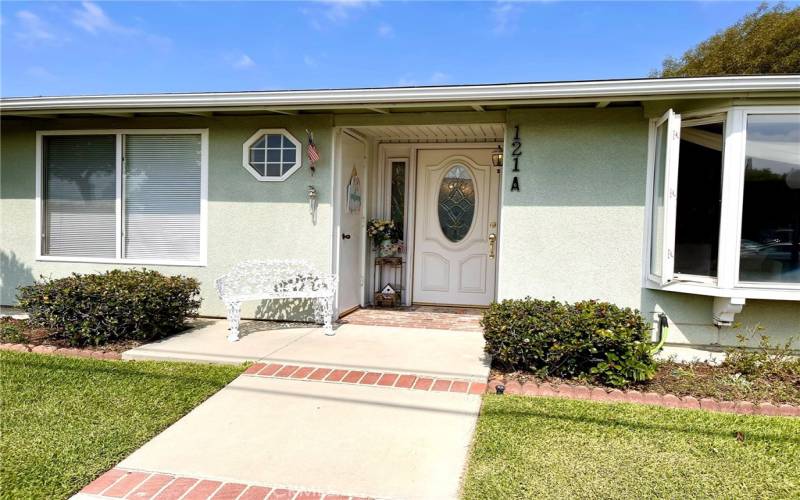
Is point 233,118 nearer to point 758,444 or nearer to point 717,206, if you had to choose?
point 717,206

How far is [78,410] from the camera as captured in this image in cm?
366

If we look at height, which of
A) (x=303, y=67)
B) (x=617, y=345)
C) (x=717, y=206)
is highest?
(x=303, y=67)

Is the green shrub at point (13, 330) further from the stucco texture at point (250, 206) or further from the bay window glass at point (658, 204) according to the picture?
the bay window glass at point (658, 204)

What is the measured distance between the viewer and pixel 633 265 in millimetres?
5441

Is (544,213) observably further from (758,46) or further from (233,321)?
(758,46)

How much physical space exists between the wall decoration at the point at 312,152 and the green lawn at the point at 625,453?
342cm

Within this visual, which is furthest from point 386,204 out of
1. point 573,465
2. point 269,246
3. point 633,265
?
point 573,465

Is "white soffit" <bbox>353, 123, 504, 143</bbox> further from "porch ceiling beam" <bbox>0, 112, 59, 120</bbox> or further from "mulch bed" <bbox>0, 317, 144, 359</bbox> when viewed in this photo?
"porch ceiling beam" <bbox>0, 112, 59, 120</bbox>

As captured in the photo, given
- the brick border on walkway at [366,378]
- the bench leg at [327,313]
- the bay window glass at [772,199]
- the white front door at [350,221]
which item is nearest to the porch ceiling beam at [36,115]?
the white front door at [350,221]

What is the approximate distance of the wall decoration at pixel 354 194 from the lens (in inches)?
263

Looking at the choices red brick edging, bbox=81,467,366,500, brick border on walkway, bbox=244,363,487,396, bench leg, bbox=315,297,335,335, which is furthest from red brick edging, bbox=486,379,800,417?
bench leg, bbox=315,297,335,335

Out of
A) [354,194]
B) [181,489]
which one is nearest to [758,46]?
[354,194]

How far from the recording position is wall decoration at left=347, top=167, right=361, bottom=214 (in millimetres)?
6690

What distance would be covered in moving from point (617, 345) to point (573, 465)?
154cm
